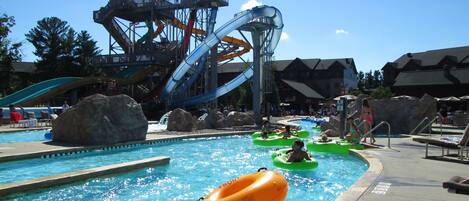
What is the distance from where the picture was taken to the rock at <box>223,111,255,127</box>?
25858mm

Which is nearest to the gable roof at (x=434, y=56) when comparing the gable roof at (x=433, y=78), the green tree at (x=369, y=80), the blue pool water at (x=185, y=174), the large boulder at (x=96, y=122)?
the gable roof at (x=433, y=78)

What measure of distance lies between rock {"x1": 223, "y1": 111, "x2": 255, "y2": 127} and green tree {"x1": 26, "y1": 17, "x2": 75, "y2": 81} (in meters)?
→ 33.6

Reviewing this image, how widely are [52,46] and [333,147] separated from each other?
1968 inches

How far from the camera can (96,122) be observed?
1524cm

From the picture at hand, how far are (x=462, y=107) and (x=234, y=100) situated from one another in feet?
91.0

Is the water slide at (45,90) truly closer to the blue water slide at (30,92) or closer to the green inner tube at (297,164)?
the blue water slide at (30,92)

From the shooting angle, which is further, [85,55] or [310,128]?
[85,55]

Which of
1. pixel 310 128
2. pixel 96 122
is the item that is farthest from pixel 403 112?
pixel 96 122

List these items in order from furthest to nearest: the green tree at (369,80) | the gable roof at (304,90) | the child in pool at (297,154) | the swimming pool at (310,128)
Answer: the green tree at (369,80)
the gable roof at (304,90)
the swimming pool at (310,128)
the child in pool at (297,154)

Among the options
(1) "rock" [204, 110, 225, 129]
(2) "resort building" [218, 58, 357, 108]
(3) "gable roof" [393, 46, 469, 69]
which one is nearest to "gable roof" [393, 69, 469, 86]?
(3) "gable roof" [393, 46, 469, 69]

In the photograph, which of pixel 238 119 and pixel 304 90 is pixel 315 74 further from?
pixel 238 119

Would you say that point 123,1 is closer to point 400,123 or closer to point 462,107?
point 400,123

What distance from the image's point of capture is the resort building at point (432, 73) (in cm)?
A: 5147

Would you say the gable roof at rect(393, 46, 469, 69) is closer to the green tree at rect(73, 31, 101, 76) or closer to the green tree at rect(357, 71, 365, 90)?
the green tree at rect(357, 71, 365, 90)
